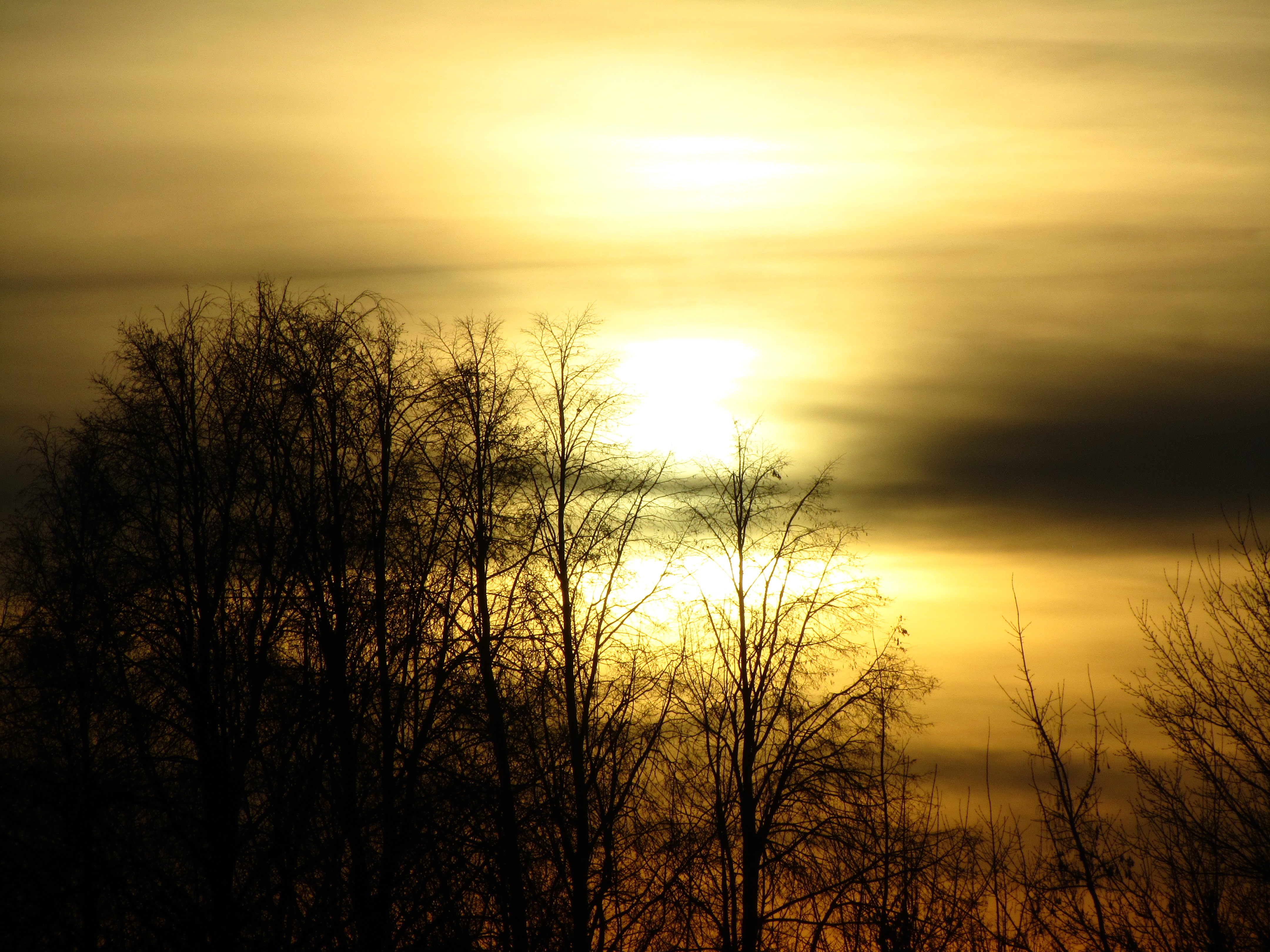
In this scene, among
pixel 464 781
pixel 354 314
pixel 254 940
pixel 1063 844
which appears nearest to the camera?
pixel 254 940

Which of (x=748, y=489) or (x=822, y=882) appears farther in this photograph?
(x=748, y=489)

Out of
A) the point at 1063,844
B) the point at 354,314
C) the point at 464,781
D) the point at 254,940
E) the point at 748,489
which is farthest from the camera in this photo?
the point at 748,489

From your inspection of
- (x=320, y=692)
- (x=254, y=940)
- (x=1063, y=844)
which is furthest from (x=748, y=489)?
(x=254, y=940)

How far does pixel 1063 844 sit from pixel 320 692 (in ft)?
43.5

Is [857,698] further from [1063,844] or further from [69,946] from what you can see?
[69,946]

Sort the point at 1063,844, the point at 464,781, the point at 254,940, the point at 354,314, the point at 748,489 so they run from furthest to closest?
the point at 748,489, the point at 1063,844, the point at 354,314, the point at 464,781, the point at 254,940

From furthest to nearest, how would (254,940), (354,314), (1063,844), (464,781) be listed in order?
(1063,844) → (354,314) → (464,781) → (254,940)

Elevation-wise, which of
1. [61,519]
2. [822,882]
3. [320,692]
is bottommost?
[822,882]

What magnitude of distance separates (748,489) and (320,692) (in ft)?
45.4

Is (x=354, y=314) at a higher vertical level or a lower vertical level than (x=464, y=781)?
higher

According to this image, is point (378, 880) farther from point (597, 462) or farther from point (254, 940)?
point (597, 462)

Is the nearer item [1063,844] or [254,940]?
[254,940]

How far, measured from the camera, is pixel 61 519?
67.9 feet

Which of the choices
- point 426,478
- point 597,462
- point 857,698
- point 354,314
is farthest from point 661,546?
point 354,314
